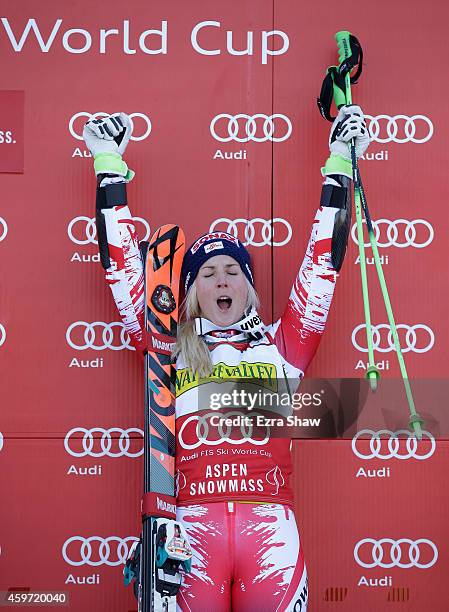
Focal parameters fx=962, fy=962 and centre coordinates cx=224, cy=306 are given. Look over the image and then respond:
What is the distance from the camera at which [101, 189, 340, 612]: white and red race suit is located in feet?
9.73

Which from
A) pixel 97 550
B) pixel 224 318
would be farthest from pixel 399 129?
pixel 97 550

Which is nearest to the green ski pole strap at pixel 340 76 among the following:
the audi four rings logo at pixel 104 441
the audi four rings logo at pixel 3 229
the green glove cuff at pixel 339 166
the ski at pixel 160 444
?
the green glove cuff at pixel 339 166

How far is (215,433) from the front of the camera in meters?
3.18

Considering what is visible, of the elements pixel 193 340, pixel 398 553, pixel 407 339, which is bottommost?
pixel 398 553

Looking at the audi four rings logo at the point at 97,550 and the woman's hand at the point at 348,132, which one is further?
the audi four rings logo at the point at 97,550

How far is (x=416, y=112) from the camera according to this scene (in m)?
3.76

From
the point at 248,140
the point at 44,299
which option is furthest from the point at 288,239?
the point at 44,299

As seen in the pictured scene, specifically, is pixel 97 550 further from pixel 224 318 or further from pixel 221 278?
pixel 221 278

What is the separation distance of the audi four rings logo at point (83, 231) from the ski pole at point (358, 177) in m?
0.82

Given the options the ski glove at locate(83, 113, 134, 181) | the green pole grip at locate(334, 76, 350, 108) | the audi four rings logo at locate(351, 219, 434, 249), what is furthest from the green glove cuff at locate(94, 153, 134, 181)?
the audi four rings logo at locate(351, 219, 434, 249)

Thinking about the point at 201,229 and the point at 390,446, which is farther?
the point at 201,229

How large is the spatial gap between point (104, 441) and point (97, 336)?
40 cm

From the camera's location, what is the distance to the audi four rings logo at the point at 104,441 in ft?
11.8

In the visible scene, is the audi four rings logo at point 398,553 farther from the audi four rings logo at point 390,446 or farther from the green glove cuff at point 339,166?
the green glove cuff at point 339,166
